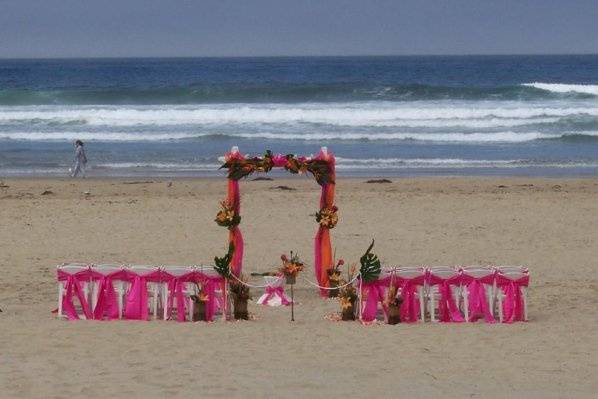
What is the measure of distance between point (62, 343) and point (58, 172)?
17.8 metres

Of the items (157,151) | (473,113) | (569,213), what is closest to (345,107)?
(473,113)

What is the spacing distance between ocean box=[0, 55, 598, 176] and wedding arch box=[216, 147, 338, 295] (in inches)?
528

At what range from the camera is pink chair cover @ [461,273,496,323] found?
1196 centimetres

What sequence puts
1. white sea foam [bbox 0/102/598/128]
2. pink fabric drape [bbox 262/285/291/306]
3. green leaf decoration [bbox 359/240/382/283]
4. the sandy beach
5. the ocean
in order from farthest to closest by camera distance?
1. white sea foam [bbox 0/102/598/128]
2. the ocean
3. pink fabric drape [bbox 262/285/291/306]
4. green leaf decoration [bbox 359/240/382/283]
5. the sandy beach

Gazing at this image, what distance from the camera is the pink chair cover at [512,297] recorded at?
472 inches

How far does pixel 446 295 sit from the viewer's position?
471 inches

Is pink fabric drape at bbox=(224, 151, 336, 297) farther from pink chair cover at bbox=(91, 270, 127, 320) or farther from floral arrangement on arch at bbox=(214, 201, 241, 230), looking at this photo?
pink chair cover at bbox=(91, 270, 127, 320)

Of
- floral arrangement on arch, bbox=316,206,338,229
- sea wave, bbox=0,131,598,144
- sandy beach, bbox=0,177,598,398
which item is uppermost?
sea wave, bbox=0,131,598,144

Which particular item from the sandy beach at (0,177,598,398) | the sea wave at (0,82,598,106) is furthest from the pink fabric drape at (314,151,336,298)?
the sea wave at (0,82,598,106)

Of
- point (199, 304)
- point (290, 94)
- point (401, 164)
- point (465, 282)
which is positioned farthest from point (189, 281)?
point (290, 94)

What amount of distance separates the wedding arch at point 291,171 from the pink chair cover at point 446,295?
194cm

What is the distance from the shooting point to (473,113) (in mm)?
43625

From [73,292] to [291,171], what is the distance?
3.03 metres

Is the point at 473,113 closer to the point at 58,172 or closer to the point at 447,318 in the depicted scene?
the point at 58,172
